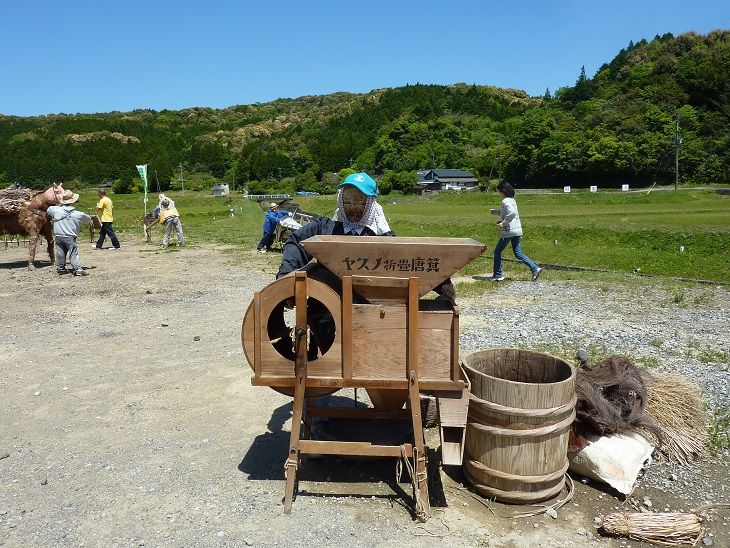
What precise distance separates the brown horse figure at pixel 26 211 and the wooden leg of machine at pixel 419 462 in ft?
51.9

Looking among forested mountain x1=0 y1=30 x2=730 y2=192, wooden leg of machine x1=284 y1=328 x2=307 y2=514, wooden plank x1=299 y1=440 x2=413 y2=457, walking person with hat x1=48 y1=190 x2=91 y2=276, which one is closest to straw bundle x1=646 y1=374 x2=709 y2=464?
wooden plank x1=299 y1=440 x2=413 y2=457

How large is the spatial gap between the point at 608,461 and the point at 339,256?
2.80 m

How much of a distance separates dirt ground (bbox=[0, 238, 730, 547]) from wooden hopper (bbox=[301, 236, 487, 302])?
178cm

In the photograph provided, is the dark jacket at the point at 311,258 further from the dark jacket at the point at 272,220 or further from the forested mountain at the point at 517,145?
the forested mountain at the point at 517,145

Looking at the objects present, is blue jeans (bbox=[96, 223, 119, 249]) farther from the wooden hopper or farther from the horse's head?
the wooden hopper

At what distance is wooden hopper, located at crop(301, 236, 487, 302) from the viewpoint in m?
3.86

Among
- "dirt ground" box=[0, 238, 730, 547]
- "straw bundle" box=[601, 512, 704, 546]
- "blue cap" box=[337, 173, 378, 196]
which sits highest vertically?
"blue cap" box=[337, 173, 378, 196]

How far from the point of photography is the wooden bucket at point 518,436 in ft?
13.2

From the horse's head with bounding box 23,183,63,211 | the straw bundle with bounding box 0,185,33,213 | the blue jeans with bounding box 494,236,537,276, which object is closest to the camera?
the blue jeans with bounding box 494,236,537,276

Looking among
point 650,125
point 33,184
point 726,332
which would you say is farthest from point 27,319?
point 33,184

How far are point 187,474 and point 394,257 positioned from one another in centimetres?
273

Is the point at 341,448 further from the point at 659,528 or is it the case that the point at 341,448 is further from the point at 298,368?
the point at 659,528

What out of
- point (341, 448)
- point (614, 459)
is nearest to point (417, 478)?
point (341, 448)

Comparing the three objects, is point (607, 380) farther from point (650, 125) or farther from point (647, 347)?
point (650, 125)
